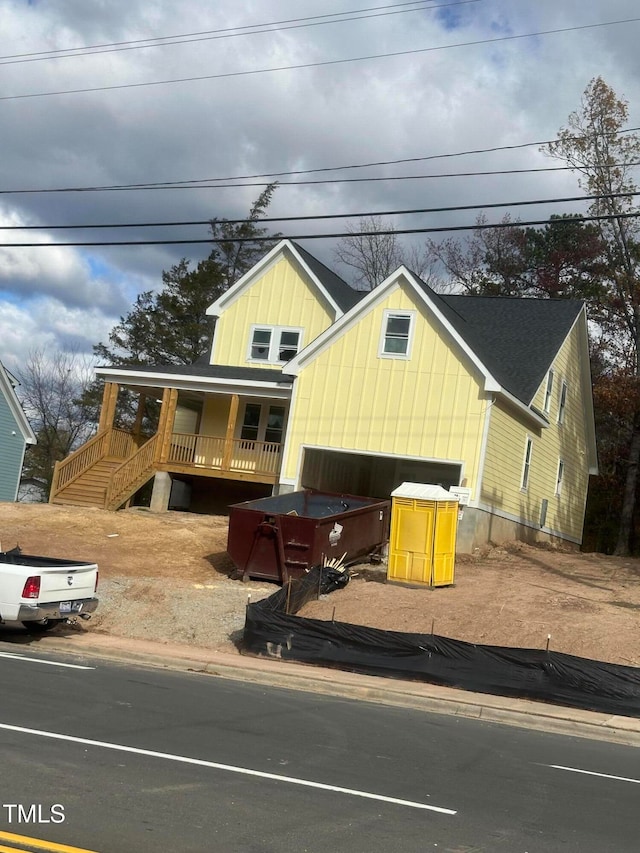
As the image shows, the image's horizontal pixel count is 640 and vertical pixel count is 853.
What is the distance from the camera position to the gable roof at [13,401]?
38.3m

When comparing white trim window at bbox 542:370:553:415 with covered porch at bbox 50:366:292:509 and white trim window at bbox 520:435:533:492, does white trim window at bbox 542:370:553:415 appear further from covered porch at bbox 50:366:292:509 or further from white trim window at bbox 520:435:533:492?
covered porch at bbox 50:366:292:509

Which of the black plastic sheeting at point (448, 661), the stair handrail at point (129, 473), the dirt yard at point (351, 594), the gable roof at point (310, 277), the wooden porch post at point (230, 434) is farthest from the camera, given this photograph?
the gable roof at point (310, 277)

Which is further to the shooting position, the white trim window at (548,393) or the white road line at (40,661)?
the white trim window at (548,393)

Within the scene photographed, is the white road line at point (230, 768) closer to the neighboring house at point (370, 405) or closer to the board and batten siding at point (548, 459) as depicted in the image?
Answer: the neighboring house at point (370, 405)

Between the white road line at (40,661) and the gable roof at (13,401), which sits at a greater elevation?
the gable roof at (13,401)

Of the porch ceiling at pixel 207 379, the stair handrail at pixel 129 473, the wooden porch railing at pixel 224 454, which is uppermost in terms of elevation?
the porch ceiling at pixel 207 379

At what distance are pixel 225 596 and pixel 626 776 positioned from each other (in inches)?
411

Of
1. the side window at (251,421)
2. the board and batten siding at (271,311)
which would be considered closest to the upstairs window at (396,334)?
the board and batten siding at (271,311)

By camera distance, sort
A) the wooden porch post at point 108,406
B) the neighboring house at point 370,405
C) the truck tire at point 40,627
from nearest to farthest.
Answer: the truck tire at point 40,627, the neighboring house at point 370,405, the wooden porch post at point 108,406

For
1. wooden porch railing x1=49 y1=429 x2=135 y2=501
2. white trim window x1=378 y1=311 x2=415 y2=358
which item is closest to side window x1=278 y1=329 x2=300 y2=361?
wooden porch railing x1=49 y1=429 x2=135 y2=501

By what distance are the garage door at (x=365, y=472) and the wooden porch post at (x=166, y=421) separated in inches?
192

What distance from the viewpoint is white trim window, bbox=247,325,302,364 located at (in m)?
31.6

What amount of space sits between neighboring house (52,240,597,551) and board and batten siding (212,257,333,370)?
0.14 feet

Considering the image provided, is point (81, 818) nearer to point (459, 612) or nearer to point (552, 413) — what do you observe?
point (459, 612)
